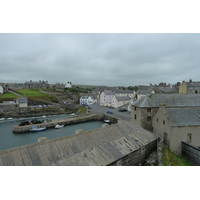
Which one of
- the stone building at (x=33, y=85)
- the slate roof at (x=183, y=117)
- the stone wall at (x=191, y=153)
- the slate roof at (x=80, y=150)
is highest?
the stone building at (x=33, y=85)

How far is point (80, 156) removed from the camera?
29.9ft

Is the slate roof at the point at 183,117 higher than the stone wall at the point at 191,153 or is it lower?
higher

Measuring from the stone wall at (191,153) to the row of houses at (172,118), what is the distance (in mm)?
502

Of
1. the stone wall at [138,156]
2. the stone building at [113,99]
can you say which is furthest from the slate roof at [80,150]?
the stone building at [113,99]

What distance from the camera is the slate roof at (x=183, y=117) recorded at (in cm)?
1453

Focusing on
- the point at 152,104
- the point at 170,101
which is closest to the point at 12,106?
the point at 152,104

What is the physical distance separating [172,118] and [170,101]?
5.48 m

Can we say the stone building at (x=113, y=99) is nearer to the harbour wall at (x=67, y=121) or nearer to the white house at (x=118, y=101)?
the white house at (x=118, y=101)

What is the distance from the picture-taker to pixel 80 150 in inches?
376

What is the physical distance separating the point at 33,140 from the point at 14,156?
2022cm

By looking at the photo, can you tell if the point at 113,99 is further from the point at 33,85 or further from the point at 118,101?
the point at 33,85

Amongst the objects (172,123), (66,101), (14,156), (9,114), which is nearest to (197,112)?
(172,123)

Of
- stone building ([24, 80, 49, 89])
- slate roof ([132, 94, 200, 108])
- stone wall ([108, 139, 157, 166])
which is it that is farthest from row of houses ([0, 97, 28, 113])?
stone building ([24, 80, 49, 89])

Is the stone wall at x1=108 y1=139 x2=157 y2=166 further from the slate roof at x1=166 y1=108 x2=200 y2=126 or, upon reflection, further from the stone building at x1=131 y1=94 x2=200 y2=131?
the stone building at x1=131 y1=94 x2=200 y2=131
